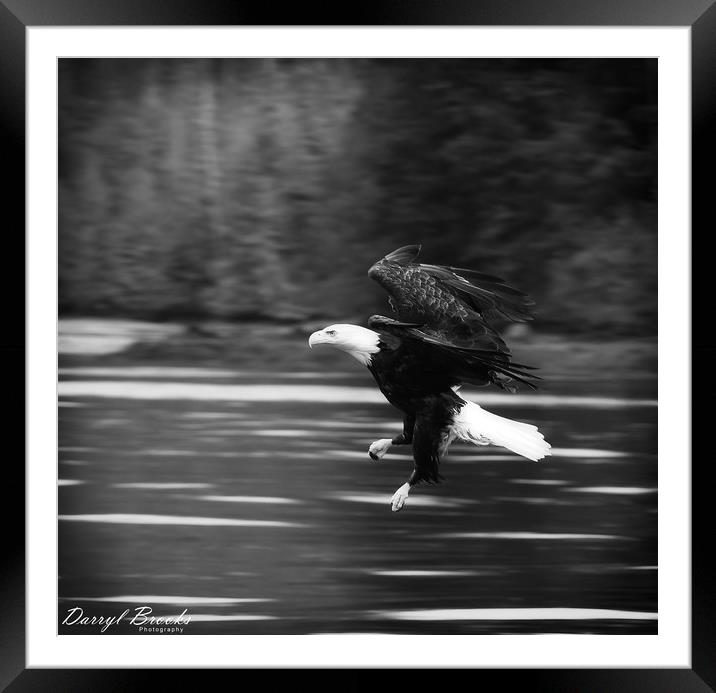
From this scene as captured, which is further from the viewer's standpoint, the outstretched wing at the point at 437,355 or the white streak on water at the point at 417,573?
the white streak on water at the point at 417,573

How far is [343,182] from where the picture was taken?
2.54 m

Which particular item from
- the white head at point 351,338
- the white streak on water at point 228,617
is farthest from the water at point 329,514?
the white head at point 351,338

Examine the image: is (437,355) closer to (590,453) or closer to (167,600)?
(590,453)

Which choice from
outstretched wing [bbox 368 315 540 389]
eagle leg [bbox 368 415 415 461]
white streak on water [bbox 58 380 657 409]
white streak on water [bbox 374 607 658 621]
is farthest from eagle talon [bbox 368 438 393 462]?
Result: white streak on water [bbox 374 607 658 621]

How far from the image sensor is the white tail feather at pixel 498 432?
249cm

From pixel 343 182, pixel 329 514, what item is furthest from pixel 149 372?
pixel 343 182

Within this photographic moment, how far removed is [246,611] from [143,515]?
0.44 meters

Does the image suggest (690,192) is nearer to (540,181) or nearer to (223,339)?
(540,181)

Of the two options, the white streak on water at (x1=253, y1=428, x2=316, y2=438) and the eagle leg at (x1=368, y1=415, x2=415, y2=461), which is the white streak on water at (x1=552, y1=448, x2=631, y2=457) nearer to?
the eagle leg at (x1=368, y1=415, x2=415, y2=461)

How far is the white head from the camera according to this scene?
2.45 metres

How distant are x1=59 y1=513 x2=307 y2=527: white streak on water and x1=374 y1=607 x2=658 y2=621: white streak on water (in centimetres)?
46

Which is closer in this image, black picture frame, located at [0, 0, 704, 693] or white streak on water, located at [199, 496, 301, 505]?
black picture frame, located at [0, 0, 704, 693]
